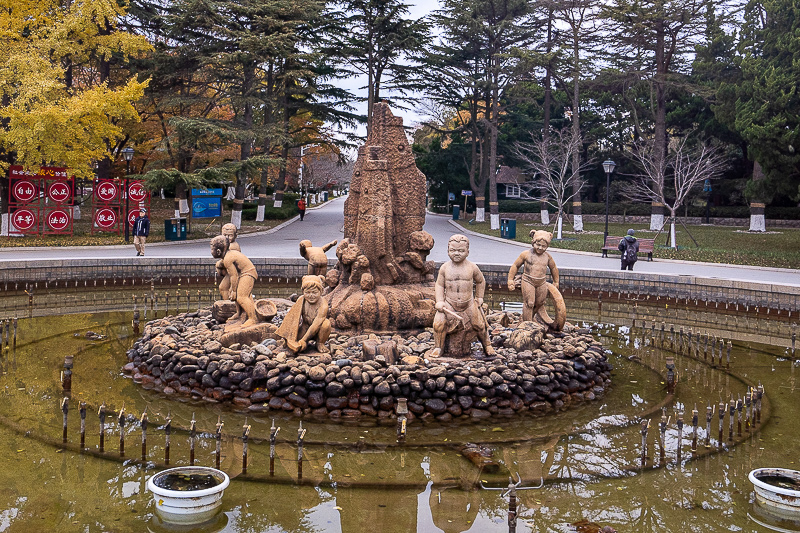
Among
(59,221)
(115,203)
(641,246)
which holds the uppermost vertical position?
(115,203)

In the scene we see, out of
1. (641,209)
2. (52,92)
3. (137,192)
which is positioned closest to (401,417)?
(52,92)

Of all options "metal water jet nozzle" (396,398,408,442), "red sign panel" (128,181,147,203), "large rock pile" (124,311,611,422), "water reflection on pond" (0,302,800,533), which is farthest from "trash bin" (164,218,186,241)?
"metal water jet nozzle" (396,398,408,442)

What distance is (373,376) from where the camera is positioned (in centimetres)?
903

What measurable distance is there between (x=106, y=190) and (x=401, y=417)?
22.3 m

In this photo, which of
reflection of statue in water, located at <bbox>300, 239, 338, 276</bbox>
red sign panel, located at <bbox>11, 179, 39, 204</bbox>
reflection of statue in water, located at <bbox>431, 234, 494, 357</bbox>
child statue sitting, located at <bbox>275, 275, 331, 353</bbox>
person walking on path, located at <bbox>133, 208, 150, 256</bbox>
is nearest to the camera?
reflection of statue in water, located at <bbox>431, 234, 494, 357</bbox>

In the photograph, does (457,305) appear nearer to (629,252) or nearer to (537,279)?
(537,279)

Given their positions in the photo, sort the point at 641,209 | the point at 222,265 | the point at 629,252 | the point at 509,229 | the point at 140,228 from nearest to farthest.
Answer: the point at 222,265 → the point at 629,252 → the point at 140,228 → the point at 509,229 → the point at 641,209

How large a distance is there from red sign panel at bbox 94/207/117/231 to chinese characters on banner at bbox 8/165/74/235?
117cm

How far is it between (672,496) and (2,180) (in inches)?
1083

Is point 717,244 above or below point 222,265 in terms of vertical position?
below

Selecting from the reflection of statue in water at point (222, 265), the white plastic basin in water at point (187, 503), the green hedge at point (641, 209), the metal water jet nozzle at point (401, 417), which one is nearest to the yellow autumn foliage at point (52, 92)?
the reflection of statue in water at point (222, 265)

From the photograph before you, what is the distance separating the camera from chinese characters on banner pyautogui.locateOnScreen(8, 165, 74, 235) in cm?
2522

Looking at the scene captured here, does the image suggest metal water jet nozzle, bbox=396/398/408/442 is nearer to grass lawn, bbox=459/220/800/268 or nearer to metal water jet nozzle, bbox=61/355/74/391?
metal water jet nozzle, bbox=61/355/74/391

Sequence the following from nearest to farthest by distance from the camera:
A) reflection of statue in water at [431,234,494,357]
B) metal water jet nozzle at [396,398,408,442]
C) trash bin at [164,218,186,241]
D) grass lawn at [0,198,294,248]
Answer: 1. metal water jet nozzle at [396,398,408,442]
2. reflection of statue in water at [431,234,494,357]
3. grass lawn at [0,198,294,248]
4. trash bin at [164,218,186,241]
